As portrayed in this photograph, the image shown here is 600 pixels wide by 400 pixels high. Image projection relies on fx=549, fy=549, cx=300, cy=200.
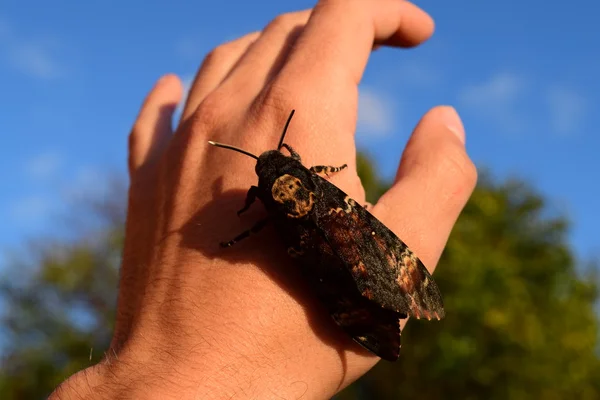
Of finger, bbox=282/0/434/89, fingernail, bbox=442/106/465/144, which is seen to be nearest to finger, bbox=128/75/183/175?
finger, bbox=282/0/434/89

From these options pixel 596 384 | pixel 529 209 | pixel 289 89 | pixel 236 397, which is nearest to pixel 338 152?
pixel 289 89

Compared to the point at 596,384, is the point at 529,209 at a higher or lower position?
higher

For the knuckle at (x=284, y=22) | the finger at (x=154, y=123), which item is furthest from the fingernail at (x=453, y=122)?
the finger at (x=154, y=123)

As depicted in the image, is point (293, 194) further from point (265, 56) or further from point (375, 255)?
point (265, 56)

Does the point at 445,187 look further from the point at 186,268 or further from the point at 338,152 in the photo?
the point at 186,268

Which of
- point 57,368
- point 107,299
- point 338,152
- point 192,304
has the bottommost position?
point 192,304

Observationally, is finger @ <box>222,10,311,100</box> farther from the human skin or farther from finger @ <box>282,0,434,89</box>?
finger @ <box>282,0,434,89</box>
